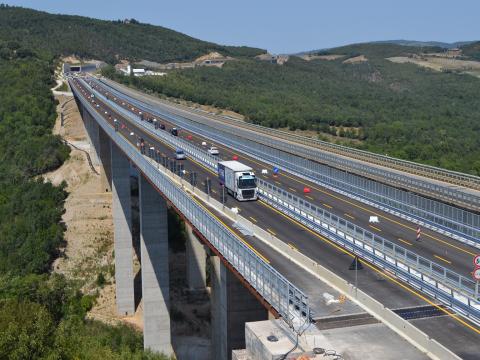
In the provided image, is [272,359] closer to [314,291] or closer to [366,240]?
[314,291]

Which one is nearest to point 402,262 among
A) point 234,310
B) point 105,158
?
point 234,310

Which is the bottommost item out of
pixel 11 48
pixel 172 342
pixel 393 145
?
pixel 172 342

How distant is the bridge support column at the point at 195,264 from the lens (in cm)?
6606

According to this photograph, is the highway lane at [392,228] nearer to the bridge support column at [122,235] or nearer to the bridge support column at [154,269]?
the bridge support column at [154,269]

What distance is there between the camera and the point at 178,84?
190 metres

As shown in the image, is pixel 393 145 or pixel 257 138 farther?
pixel 393 145

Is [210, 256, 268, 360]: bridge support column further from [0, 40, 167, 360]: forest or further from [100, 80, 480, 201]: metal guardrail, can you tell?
[100, 80, 480, 201]: metal guardrail

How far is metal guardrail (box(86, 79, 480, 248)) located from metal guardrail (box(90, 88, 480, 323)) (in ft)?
19.3

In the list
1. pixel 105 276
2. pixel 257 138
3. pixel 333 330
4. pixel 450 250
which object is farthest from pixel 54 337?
pixel 257 138

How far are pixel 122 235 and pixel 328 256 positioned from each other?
42723mm

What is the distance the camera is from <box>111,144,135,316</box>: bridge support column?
67.8m

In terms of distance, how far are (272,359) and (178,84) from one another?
176 meters

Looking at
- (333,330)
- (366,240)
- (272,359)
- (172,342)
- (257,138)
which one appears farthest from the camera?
(257,138)

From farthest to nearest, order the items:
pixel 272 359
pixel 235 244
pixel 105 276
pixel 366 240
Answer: pixel 105 276 → pixel 366 240 → pixel 235 244 → pixel 272 359
